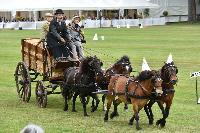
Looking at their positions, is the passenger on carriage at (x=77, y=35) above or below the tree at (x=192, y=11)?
below

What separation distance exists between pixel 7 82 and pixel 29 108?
239 inches

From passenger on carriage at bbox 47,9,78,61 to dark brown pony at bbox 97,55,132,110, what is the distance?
5.41 ft

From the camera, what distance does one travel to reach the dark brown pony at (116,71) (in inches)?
540

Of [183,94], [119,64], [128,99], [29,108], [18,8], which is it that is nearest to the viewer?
[128,99]

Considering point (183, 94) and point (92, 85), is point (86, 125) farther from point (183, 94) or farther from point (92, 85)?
point (183, 94)

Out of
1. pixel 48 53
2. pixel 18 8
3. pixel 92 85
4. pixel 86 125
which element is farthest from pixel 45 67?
pixel 18 8

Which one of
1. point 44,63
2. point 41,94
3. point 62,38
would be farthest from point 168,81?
point 44,63

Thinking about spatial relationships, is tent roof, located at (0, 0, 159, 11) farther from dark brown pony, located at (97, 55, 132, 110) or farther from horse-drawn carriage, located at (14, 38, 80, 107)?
dark brown pony, located at (97, 55, 132, 110)

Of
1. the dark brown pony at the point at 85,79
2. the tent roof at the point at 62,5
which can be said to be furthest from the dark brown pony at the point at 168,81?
the tent roof at the point at 62,5

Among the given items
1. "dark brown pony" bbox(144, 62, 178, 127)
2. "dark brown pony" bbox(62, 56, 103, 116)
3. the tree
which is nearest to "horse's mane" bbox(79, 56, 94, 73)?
"dark brown pony" bbox(62, 56, 103, 116)

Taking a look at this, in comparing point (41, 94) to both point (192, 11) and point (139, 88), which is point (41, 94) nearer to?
point (139, 88)

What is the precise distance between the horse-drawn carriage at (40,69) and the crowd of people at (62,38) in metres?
0.19

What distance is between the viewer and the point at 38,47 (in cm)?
1608

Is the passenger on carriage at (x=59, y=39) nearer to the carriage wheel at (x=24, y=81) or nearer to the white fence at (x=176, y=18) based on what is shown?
the carriage wheel at (x=24, y=81)
